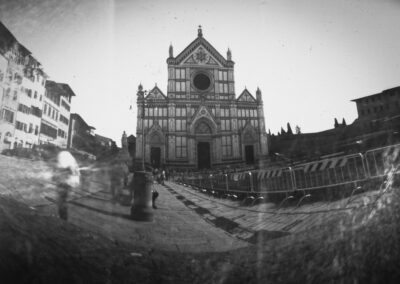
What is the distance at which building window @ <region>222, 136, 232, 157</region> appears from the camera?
28714mm

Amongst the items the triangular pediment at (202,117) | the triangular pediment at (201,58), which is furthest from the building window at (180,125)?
the triangular pediment at (201,58)

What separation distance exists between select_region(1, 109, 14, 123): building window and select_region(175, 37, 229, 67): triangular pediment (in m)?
30.4

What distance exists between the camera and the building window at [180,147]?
28.7 metres

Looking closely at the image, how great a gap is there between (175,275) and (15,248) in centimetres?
Answer: 76

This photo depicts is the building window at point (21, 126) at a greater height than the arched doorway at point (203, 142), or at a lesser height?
lesser

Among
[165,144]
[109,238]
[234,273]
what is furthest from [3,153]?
[165,144]

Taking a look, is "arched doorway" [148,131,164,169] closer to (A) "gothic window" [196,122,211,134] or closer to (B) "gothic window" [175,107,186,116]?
(B) "gothic window" [175,107,186,116]

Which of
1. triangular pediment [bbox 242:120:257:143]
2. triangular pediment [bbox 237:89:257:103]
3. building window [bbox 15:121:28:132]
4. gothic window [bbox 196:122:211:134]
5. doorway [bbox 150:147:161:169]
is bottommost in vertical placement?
building window [bbox 15:121:28:132]

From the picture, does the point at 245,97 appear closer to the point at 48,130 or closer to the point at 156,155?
the point at 156,155

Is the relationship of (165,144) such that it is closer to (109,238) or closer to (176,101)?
(176,101)

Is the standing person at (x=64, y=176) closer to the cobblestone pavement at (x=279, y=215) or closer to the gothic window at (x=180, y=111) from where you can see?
the cobblestone pavement at (x=279, y=215)

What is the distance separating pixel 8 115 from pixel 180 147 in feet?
91.1

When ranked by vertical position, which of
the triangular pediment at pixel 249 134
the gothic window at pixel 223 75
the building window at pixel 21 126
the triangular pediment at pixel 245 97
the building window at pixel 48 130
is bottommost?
the building window at pixel 21 126

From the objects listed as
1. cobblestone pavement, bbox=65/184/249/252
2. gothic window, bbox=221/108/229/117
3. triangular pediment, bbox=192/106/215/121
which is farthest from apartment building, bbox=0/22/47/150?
gothic window, bbox=221/108/229/117
